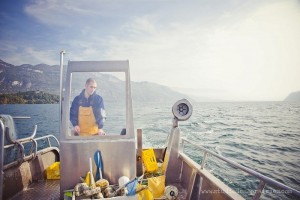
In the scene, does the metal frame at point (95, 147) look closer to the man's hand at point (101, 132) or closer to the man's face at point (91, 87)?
the man's hand at point (101, 132)

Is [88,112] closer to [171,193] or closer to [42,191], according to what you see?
[171,193]

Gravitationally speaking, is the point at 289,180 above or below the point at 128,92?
below

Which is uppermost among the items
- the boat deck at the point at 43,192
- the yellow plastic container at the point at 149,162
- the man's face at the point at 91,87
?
the man's face at the point at 91,87

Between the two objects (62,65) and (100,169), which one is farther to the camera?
(62,65)

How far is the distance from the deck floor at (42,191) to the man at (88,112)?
5.80ft

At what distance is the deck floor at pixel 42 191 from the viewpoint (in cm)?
412

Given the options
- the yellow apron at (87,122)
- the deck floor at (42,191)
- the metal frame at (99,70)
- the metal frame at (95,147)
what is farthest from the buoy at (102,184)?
the deck floor at (42,191)

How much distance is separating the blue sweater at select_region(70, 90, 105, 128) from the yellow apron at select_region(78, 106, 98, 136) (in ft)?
0.17

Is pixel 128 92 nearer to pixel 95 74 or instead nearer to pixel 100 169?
pixel 95 74

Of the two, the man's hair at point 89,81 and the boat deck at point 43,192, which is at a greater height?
the man's hair at point 89,81

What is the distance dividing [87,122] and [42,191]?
2192 millimetres

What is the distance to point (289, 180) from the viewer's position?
14.2 meters

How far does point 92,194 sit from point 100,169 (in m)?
0.53

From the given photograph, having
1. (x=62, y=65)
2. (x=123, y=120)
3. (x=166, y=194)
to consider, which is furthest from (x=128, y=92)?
(x=166, y=194)
